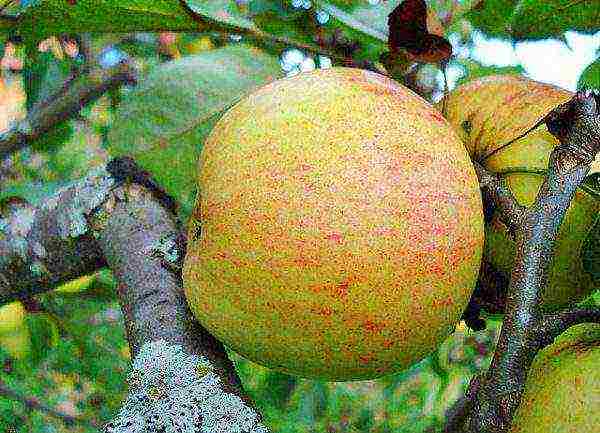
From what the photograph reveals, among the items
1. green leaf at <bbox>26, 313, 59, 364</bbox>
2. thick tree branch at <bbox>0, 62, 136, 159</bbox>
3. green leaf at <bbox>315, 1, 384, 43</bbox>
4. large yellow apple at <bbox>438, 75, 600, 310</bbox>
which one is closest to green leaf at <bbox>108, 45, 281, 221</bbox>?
green leaf at <bbox>315, 1, 384, 43</bbox>

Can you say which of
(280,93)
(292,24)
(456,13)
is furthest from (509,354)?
(456,13)

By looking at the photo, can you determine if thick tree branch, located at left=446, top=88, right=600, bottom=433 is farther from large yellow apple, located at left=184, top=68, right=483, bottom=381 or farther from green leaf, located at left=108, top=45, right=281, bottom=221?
green leaf, located at left=108, top=45, right=281, bottom=221

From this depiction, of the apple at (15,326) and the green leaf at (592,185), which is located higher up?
the green leaf at (592,185)

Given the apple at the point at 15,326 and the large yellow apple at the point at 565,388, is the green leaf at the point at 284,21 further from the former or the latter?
the apple at the point at 15,326

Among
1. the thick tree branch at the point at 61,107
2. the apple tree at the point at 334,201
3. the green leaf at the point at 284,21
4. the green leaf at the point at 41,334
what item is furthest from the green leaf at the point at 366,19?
the green leaf at the point at 41,334

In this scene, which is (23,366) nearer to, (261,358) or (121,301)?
(121,301)

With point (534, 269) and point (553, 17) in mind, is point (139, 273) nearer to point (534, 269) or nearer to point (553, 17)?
point (534, 269)

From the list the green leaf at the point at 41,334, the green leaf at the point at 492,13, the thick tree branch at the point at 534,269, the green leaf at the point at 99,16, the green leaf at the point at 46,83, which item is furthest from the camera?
the green leaf at the point at 41,334
